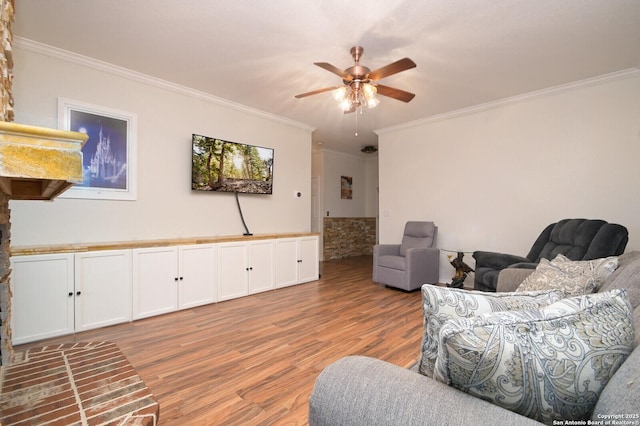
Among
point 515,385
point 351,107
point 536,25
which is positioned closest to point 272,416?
point 515,385

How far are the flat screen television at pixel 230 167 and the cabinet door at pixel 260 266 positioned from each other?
82 centimetres

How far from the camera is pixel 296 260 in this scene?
435cm

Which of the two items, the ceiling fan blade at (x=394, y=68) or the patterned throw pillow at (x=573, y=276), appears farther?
the ceiling fan blade at (x=394, y=68)

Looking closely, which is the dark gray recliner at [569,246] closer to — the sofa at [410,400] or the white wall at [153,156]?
the sofa at [410,400]

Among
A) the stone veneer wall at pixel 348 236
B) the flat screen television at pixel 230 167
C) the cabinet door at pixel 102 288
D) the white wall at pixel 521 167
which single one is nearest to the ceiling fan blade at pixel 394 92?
the white wall at pixel 521 167

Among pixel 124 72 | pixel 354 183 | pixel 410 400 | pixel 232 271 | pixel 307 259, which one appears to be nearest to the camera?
pixel 410 400

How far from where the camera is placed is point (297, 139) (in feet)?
16.0

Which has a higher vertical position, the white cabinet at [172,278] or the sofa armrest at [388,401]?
the sofa armrest at [388,401]

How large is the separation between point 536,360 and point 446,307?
0.20 meters

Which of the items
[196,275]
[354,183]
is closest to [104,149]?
[196,275]

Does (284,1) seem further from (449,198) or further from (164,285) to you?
(449,198)

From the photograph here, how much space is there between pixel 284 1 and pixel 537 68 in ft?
8.81

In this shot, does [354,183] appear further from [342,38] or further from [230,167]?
[342,38]

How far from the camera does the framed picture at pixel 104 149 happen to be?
2.78m
